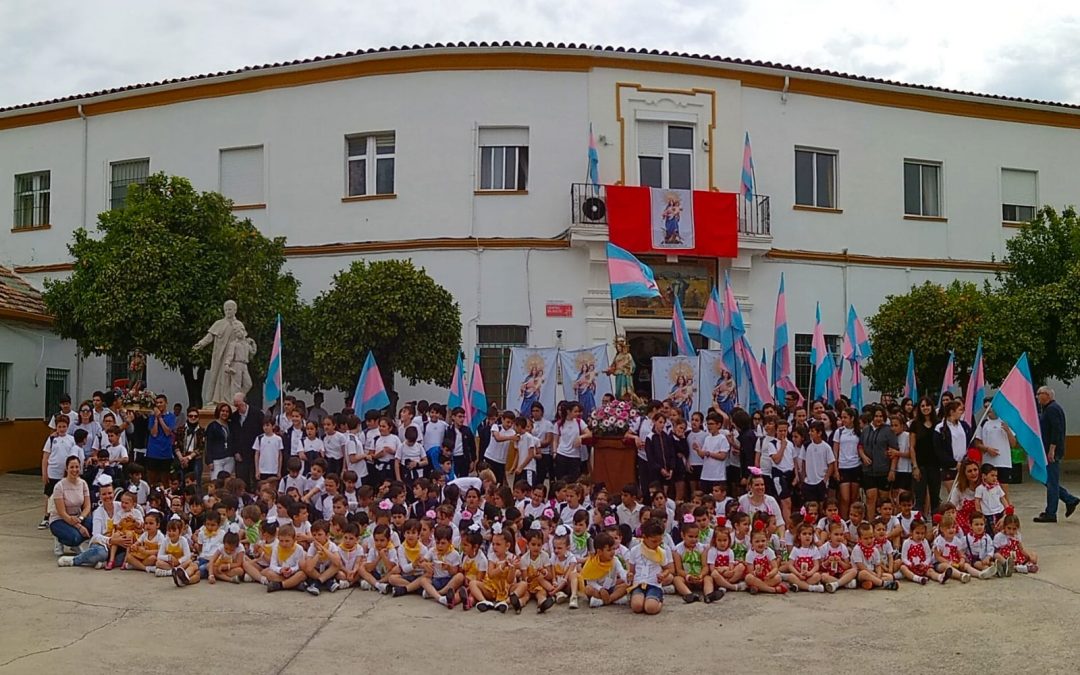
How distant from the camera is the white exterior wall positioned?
21797 millimetres

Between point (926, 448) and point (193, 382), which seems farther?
point (193, 382)

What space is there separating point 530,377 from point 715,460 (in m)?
5.86

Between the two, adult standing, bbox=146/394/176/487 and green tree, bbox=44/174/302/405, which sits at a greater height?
green tree, bbox=44/174/302/405

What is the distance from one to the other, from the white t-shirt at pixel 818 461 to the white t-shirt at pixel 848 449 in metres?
0.30

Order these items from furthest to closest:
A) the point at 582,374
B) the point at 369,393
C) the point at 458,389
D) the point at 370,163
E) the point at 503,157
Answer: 1. the point at 370,163
2. the point at 503,157
3. the point at 582,374
4. the point at 458,389
5. the point at 369,393

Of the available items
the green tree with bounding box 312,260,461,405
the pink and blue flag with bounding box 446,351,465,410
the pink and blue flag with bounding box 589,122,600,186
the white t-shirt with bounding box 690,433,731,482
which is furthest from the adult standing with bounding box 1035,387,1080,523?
the pink and blue flag with bounding box 589,122,600,186

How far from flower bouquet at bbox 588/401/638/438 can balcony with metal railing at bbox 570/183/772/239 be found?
26.4 feet

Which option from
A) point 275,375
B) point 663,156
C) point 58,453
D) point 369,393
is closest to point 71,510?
point 58,453

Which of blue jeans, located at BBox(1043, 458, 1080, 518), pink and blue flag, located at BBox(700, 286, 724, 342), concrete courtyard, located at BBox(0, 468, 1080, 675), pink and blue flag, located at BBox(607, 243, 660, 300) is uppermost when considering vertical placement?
pink and blue flag, located at BBox(607, 243, 660, 300)

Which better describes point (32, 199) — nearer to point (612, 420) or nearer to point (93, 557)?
point (93, 557)

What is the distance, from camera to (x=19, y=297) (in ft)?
72.9

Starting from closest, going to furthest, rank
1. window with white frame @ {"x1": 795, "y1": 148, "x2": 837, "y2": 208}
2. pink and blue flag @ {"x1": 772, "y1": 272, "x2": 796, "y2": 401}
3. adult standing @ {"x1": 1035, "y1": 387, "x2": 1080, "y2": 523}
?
adult standing @ {"x1": 1035, "y1": 387, "x2": 1080, "y2": 523} < pink and blue flag @ {"x1": 772, "y1": 272, "x2": 796, "y2": 401} < window with white frame @ {"x1": 795, "y1": 148, "x2": 837, "y2": 208}

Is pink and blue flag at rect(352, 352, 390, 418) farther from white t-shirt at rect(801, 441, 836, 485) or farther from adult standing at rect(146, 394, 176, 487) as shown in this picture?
white t-shirt at rect(801, 441, 836, 485)

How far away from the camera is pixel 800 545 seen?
35.9ft
